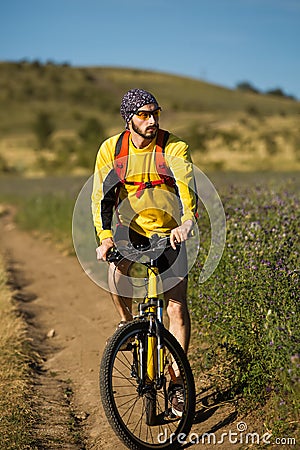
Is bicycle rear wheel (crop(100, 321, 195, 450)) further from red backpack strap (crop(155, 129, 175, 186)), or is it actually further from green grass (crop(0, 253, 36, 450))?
red backpack strap (crop(155, 129, 175, 186))

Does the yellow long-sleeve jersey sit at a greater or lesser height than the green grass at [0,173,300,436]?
greater

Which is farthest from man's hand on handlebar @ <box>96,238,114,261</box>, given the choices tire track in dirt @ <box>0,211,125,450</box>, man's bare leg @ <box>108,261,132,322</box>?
tire track in dirt @ <box>0,211,125,450</box>

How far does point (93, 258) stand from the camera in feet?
37.2

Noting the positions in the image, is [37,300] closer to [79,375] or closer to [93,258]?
[93,258]


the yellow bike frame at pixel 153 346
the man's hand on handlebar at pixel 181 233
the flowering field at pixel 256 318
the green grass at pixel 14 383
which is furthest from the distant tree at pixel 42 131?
the man's hand on handlebar at pixel 181 233

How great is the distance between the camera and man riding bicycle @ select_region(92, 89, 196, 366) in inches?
198

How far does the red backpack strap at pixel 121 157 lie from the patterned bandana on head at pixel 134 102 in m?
0.15

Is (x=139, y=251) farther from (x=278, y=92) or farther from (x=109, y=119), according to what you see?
(x=278, y=92)

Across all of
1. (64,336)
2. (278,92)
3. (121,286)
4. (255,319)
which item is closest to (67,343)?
(64,336)

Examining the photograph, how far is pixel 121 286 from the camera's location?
523 cm

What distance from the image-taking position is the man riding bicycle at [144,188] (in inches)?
198

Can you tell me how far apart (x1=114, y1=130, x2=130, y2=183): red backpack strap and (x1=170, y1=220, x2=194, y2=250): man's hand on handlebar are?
593 mm

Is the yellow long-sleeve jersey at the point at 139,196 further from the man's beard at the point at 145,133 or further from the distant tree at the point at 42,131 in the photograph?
the distant tree at the point at 42,131

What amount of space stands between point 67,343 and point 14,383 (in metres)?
1.56
